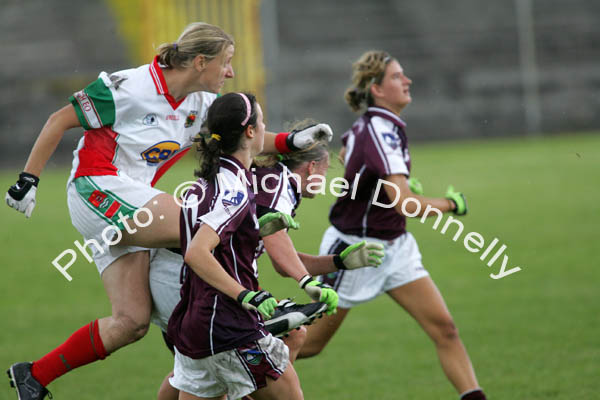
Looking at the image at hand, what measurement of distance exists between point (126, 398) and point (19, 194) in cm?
166

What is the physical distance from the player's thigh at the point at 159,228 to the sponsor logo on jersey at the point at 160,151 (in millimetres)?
291

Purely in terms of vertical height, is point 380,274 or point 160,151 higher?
point 160,151

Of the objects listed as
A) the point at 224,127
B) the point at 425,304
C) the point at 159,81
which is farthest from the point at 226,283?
the point at 425,304

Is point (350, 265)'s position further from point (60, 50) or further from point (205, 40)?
point (60, 50)

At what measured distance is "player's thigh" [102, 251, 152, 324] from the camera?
4004 millimetres

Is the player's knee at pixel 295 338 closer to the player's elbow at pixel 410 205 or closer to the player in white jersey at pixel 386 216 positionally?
the player in white jersey at pixel 386 216

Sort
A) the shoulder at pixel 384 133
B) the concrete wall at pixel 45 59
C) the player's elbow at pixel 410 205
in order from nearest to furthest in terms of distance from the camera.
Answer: the player's elbow at pixel 410 205 < the shoulder at pixel 384 133 < the concrete wall at pixel 45 59

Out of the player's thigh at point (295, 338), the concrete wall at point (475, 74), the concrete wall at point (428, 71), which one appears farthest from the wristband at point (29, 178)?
the concrete wall at point (475, 74)

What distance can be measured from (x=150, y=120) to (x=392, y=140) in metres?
1.43

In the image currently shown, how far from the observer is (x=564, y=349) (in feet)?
18.2

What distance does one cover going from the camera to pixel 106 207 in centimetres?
404

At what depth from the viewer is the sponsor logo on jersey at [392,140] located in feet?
15.5

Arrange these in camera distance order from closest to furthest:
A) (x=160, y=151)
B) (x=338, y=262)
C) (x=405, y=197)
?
(x=338, y=262) → (x=160, y=151) → (x=405, y=197)

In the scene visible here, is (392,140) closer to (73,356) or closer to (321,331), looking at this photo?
(321,331)
